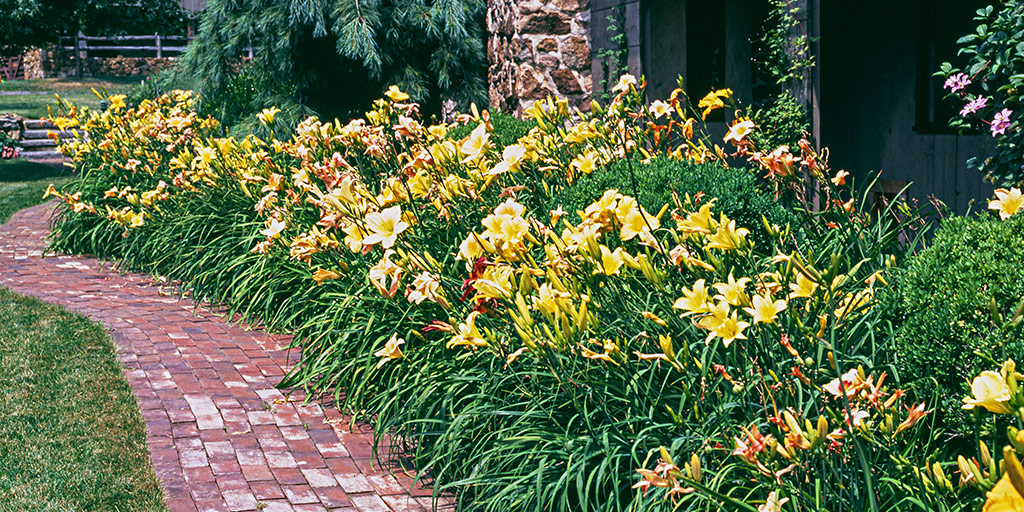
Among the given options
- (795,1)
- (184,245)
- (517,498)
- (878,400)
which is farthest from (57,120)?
(878,400)

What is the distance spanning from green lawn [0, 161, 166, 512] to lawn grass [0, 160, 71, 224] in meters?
5.46

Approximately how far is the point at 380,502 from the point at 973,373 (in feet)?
6.96

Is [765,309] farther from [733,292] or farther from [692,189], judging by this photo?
[692,189]

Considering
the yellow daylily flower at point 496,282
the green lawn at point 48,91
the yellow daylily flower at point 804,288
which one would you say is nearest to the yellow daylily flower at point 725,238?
the yellow daylily flower at point 804,288

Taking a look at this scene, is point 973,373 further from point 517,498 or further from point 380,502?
point 380,502

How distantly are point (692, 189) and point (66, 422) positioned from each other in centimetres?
304

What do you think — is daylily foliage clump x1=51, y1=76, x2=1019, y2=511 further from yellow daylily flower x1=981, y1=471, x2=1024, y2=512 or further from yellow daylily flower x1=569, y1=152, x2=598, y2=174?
yellow daylily flower x1=981, y1=471, x2=1024, y2=512

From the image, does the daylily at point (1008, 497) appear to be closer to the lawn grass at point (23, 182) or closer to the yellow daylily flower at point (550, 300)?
the yellow daylily flower at point (550, 300)

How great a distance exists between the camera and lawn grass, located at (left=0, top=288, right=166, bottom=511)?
359 centimetres

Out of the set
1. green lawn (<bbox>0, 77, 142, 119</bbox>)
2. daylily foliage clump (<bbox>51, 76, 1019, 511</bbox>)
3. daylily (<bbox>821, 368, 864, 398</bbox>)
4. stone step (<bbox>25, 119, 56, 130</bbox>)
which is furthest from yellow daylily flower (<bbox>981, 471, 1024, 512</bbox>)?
green lawn (<bbox>0, 77, 142, 119</bbox>)

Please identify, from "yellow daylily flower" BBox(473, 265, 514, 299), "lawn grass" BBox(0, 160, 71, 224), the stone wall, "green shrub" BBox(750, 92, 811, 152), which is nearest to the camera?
"yellow daylily flower" BBox(473, 265, 514, 299)

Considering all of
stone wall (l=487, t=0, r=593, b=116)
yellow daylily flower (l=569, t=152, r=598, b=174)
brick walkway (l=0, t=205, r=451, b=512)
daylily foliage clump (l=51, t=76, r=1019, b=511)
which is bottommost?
brick walkway (l=0, t=205, r=451, b=512)

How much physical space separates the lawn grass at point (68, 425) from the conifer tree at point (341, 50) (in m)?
4.39

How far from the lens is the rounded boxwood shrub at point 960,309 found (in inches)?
99.3
